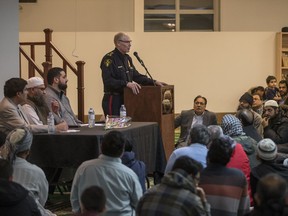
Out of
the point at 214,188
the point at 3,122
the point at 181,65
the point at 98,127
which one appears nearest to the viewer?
the point at 214,188

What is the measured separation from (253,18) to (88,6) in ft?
10.4

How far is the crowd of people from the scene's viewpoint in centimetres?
311

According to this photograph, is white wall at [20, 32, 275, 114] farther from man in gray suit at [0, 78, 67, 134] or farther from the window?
man in gray suit at [0, 78, 67, 134]

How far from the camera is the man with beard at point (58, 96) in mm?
6134

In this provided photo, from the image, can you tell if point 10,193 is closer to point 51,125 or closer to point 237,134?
point 51,125

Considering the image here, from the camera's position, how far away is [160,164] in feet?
21.2

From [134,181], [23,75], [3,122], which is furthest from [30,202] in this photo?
[23,75]

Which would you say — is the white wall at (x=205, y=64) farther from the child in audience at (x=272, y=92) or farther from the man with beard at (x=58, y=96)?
the man with beard at (x=58, y=96)

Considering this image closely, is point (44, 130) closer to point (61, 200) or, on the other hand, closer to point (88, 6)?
point (61, 200)

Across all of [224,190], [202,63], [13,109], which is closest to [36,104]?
[13,109]

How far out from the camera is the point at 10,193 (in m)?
3.30

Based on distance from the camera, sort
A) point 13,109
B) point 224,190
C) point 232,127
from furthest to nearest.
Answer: point 13,109
point 232,127
point 224,190

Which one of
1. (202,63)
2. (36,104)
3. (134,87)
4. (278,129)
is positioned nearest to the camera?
(36,104)

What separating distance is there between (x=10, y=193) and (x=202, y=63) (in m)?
9.43
